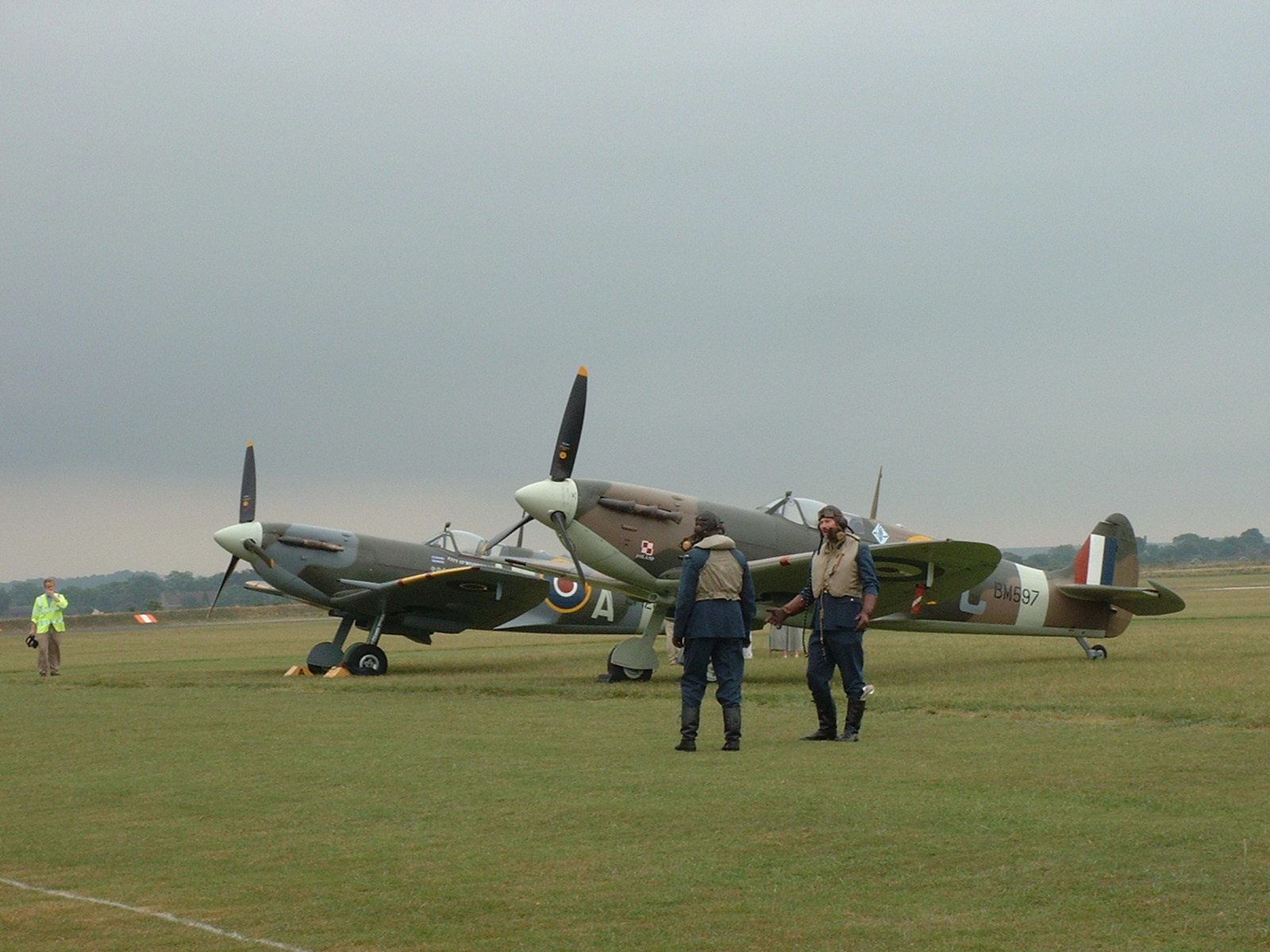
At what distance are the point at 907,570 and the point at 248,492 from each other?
10.0m

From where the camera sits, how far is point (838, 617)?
9.74 metres

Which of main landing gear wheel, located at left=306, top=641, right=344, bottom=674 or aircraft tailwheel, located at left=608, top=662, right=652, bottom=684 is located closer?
aircraft tailwheel, located at left=608, top=662, right=652, bottom=684

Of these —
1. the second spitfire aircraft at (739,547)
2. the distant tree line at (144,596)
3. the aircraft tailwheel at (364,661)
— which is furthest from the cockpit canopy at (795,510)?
the distant tree line at (144,596)

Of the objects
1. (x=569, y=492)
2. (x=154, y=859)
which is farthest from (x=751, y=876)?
(x=569, y=492)

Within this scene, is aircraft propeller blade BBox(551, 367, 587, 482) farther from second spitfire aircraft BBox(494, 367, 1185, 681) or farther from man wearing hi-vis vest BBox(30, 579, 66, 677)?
man wearing hi-vis vest BBox(30, 579, 66, 677)

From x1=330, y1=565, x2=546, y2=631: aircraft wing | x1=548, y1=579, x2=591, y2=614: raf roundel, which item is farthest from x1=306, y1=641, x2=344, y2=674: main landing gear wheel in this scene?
x1=548, y1=579, x2=591, y2=614: raf roundel

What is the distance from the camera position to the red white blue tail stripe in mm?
19469

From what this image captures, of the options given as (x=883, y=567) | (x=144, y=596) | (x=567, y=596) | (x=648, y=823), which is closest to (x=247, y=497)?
(x=567, y=596)

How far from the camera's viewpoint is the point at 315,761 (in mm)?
9000

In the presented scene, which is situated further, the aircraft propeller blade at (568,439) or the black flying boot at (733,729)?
the aircraft propeller blade at (568,439)

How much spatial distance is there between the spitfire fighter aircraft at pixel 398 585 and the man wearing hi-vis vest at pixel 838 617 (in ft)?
26.3

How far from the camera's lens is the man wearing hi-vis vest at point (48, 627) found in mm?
19781

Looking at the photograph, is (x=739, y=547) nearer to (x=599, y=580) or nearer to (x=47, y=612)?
(x=599, y=580)

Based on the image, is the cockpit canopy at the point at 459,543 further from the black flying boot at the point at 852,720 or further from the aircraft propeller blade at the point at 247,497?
the black flying boot at the point at 852,720
